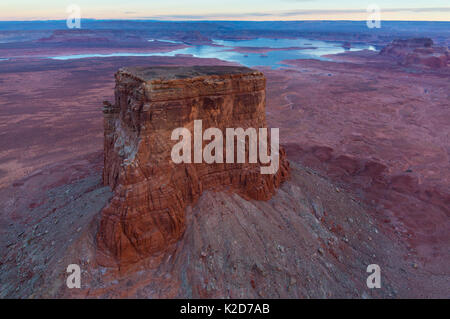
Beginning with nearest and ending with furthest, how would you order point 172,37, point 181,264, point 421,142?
point 181,264 < point 421,142 < point 172,37

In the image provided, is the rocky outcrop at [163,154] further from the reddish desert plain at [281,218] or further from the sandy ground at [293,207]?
the sandy ground at [293,207]

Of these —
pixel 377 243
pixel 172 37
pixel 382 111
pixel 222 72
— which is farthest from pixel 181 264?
pixel 172 37

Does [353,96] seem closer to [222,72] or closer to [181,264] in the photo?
[222,72]

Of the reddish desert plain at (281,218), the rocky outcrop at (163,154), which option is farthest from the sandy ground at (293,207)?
the rocky outcrop at (163,154)

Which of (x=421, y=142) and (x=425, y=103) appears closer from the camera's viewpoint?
(x=421, y=142)

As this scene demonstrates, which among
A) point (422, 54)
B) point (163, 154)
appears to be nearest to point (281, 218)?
point (163, 154)

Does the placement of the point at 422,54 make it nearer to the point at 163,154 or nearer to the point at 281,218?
the point at 281,218
